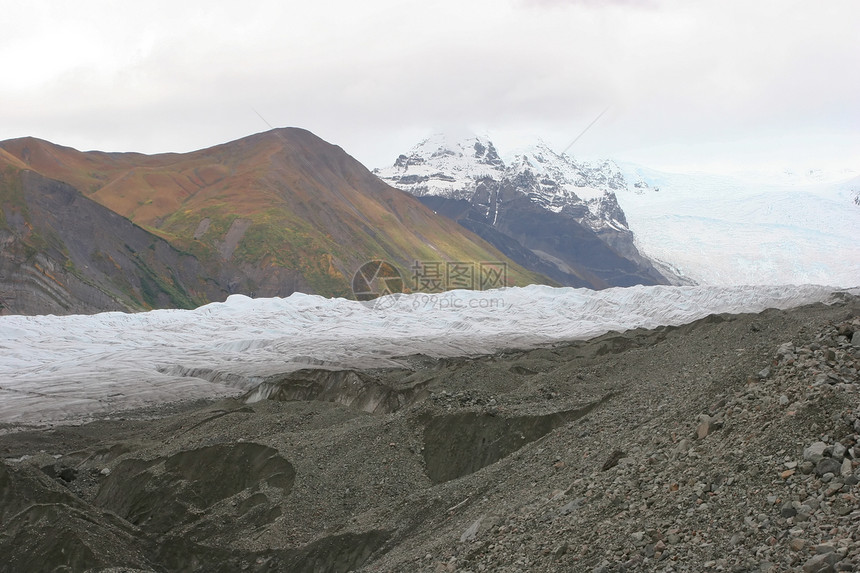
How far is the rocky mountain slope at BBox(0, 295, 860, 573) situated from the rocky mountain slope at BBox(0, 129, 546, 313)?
63.8m

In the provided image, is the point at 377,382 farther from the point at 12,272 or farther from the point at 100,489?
the point at 12,272

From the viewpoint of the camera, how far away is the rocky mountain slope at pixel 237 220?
96.8 m

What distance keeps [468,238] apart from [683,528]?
17268 centimetres

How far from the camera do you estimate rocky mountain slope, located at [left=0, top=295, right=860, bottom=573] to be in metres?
8.70

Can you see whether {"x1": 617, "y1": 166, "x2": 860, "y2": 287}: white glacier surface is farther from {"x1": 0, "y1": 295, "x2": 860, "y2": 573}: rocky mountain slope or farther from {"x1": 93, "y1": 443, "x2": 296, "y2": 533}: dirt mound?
{"x1": 93, "y1": 443, "x2": 296, "y2": 533}: dirt mound

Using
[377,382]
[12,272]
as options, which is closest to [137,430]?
[377,382]

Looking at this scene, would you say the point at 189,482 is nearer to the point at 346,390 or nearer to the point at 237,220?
the point at 346,390

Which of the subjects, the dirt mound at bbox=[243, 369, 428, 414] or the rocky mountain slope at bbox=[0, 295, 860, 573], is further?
the dirt mound at bbox=[243, 369, 428, 414]

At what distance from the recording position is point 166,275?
10894 cm

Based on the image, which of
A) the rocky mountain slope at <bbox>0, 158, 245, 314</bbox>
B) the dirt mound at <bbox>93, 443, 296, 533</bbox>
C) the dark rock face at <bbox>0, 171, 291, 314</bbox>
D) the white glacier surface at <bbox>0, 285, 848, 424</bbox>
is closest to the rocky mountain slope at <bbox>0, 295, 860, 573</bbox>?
the dirt mound at <bbox>93, 443, 296, 533</bbox>

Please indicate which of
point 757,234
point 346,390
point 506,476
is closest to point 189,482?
point 506,476

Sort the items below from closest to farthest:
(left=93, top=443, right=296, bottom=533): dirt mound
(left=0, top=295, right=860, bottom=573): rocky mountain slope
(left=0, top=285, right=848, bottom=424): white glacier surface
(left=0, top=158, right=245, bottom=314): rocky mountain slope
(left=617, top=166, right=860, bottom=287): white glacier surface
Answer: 1. (left=0, top=295, right=860, bottom=573): rocky mountain slope
2. (left=93, top=443, right=296, bottom=533): dirt mound
3. (left=0, top=285, right=848, bottom=424): white glacier surface
4. (left=0, top=158, right=245, bottom=314): rocky mountain slope
5. (left=617, top=166, right=860, bottom=287): white glacier surface

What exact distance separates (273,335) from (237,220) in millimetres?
60549

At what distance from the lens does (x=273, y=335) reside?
232ft
